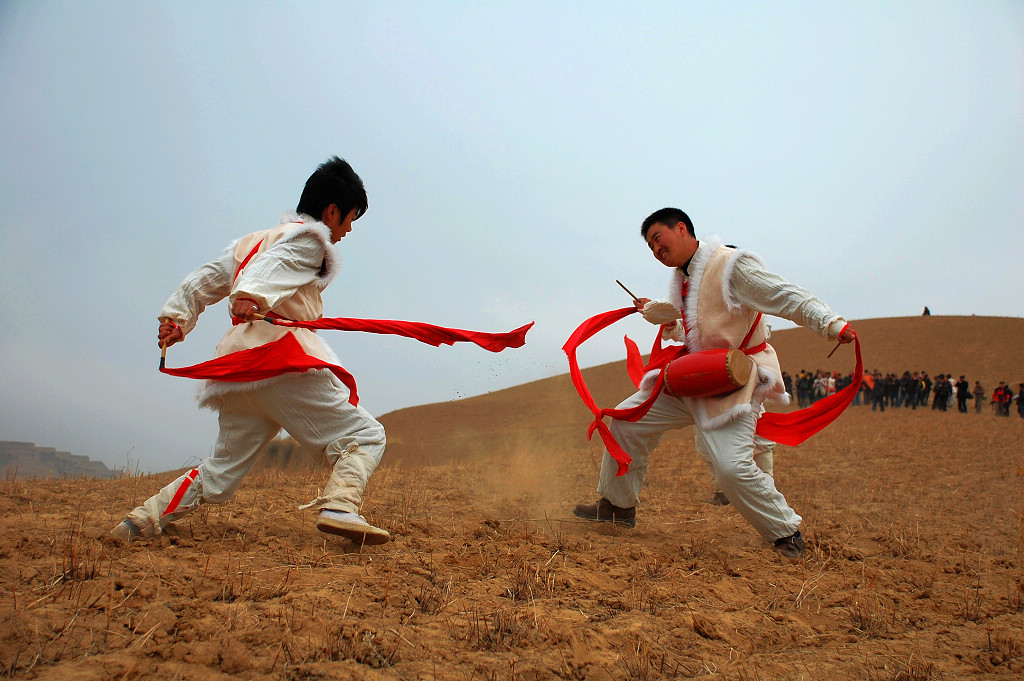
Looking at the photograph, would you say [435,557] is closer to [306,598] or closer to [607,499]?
[306,598]

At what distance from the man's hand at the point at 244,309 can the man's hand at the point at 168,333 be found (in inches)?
17.8

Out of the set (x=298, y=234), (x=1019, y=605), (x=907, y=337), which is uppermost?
(x=907, y=337)

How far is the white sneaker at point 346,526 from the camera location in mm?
3076

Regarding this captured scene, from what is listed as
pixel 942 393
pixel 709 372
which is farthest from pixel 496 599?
pixel 942 393

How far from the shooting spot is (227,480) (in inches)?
133

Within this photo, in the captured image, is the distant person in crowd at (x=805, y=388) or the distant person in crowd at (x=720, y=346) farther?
the distant person in crowd at (x=805, y=388)

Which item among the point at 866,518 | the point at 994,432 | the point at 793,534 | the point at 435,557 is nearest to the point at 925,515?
the point at 866,518

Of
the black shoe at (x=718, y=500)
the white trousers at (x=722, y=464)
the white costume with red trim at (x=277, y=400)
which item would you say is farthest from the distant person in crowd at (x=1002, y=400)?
the white costume with red trim at (x=277, y=400)

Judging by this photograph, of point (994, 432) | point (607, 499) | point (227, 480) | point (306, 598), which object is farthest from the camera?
point (994, 432)

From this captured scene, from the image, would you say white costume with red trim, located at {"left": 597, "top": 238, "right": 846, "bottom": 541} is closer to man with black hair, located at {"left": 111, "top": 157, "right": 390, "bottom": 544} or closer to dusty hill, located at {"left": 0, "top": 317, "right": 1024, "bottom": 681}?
dusty hill, located at {"left": 0, "top": 317, "right": 1024, "bottom": 681}

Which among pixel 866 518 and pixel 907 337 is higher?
pixel 907 337

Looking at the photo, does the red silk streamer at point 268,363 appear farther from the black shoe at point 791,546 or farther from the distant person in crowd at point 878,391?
the distant person in crowd at point 878,391

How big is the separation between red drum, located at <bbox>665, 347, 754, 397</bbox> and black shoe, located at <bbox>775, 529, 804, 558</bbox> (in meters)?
0.87

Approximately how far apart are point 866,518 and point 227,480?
483 cm
